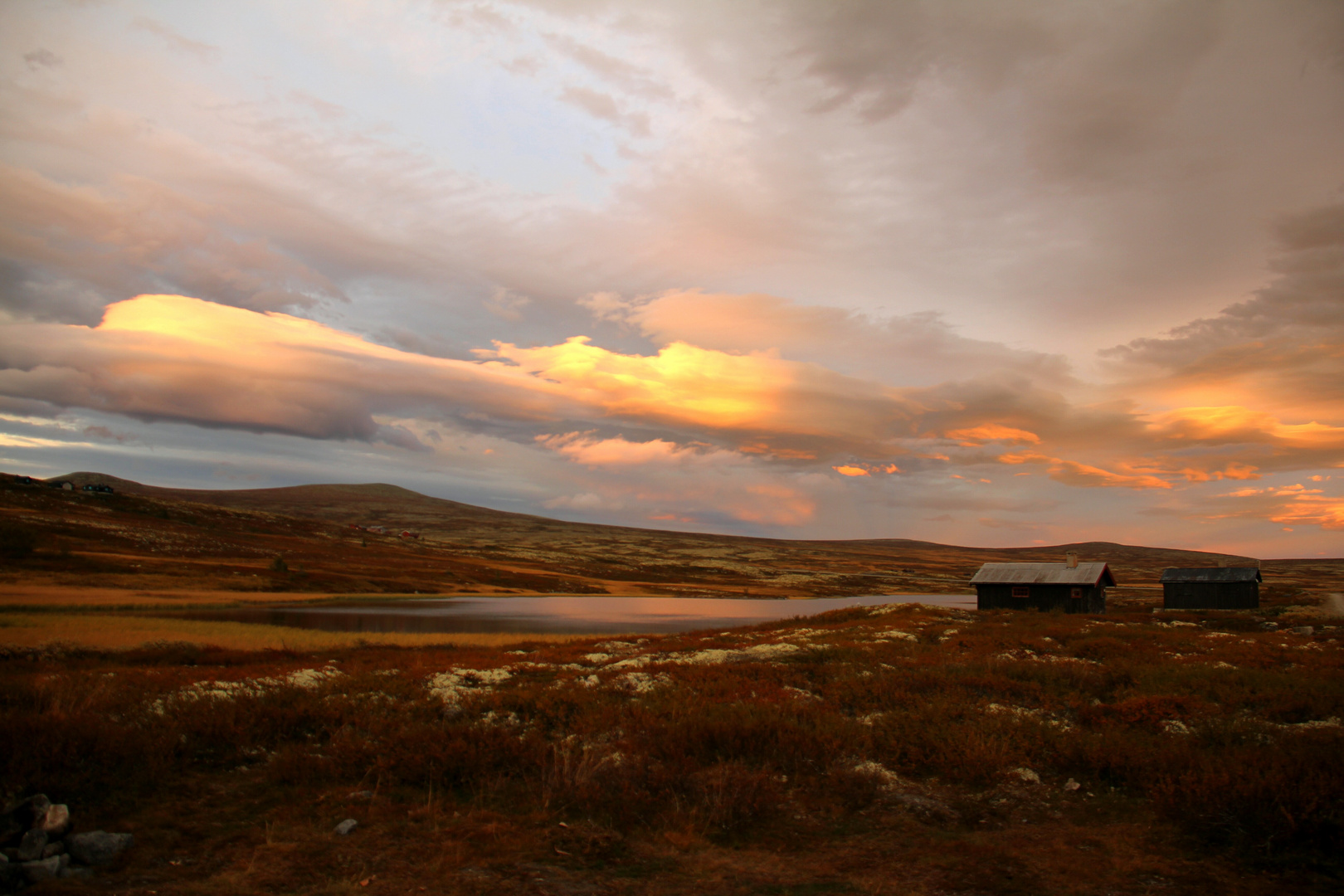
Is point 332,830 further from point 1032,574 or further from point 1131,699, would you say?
point 1032,574

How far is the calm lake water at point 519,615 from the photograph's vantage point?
5084cm

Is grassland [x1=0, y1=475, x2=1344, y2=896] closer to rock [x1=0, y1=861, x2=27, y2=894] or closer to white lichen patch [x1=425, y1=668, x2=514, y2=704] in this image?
white lichen patch [x1=425, y1=668, x2=514, y2=704]

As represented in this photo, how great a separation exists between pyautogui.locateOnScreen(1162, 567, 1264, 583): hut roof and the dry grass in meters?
61.8

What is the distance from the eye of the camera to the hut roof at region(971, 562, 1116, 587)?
57.7 metres

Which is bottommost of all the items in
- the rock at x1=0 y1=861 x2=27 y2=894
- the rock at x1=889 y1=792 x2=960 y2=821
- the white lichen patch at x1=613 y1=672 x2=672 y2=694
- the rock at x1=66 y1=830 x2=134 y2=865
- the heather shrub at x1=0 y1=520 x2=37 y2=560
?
the heather shrub at x1=0 y1=520 x2=37 y2=560

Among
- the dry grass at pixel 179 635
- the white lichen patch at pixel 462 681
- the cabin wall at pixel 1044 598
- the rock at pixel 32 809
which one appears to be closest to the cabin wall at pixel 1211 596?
the cabin wall at pixel 1044 598

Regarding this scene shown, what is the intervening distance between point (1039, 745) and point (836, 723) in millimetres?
3332

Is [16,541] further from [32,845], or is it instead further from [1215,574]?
[1215,574]

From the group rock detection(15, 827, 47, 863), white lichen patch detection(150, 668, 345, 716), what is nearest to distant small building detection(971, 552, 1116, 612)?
white lichen patch detection(150, 668, 345, 716)

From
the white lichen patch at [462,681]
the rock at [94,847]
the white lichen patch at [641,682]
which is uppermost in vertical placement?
the rock at [94,847]

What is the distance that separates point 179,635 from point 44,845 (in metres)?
32.5

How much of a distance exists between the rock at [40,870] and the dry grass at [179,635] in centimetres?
2392

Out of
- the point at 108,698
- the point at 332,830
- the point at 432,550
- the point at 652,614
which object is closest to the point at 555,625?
the point at 652,614

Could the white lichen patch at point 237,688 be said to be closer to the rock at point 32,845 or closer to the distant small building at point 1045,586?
the rock at point 32,845
